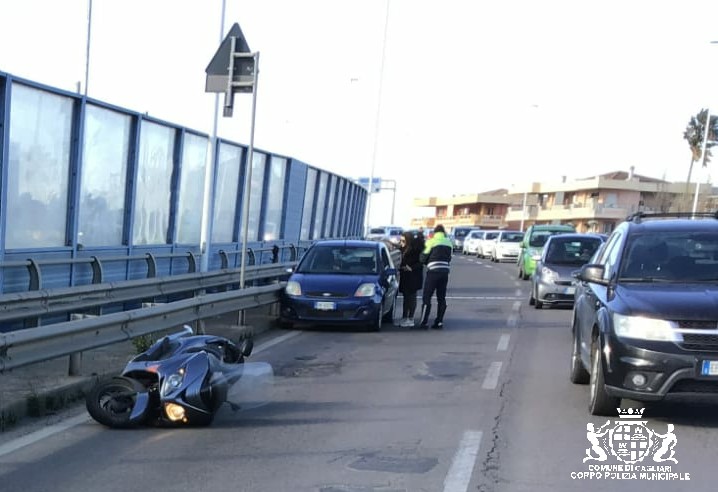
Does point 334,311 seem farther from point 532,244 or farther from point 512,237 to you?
point 512,237

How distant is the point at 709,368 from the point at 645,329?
0.56 meters

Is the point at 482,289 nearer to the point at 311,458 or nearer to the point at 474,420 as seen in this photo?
the point at 474,420

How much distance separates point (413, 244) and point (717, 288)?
869cm

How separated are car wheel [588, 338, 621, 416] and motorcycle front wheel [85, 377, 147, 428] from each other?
12.4ft

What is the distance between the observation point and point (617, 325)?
742 cm

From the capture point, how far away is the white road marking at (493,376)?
31.7 ft

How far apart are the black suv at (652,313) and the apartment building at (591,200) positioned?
189 ft

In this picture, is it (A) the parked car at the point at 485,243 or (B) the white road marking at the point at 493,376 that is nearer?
A: (B) the white road marking at the point at 493,376

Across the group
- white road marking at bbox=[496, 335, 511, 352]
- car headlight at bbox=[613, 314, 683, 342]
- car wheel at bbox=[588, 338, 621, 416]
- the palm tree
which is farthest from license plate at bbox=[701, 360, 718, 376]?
the palm tree

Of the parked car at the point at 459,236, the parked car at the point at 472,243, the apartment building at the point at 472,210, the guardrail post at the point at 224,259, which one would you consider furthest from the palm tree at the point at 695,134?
the guardrail post at the point at 224,259

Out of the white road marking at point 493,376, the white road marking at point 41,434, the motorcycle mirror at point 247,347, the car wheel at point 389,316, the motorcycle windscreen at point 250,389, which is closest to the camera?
the white road marking at point 41,434

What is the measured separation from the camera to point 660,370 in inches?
279

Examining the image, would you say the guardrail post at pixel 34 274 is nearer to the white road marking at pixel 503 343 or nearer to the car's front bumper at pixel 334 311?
the car's front bumper at pixel 334 311

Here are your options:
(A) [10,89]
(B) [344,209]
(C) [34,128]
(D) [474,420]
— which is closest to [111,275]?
(C) [34,128]
